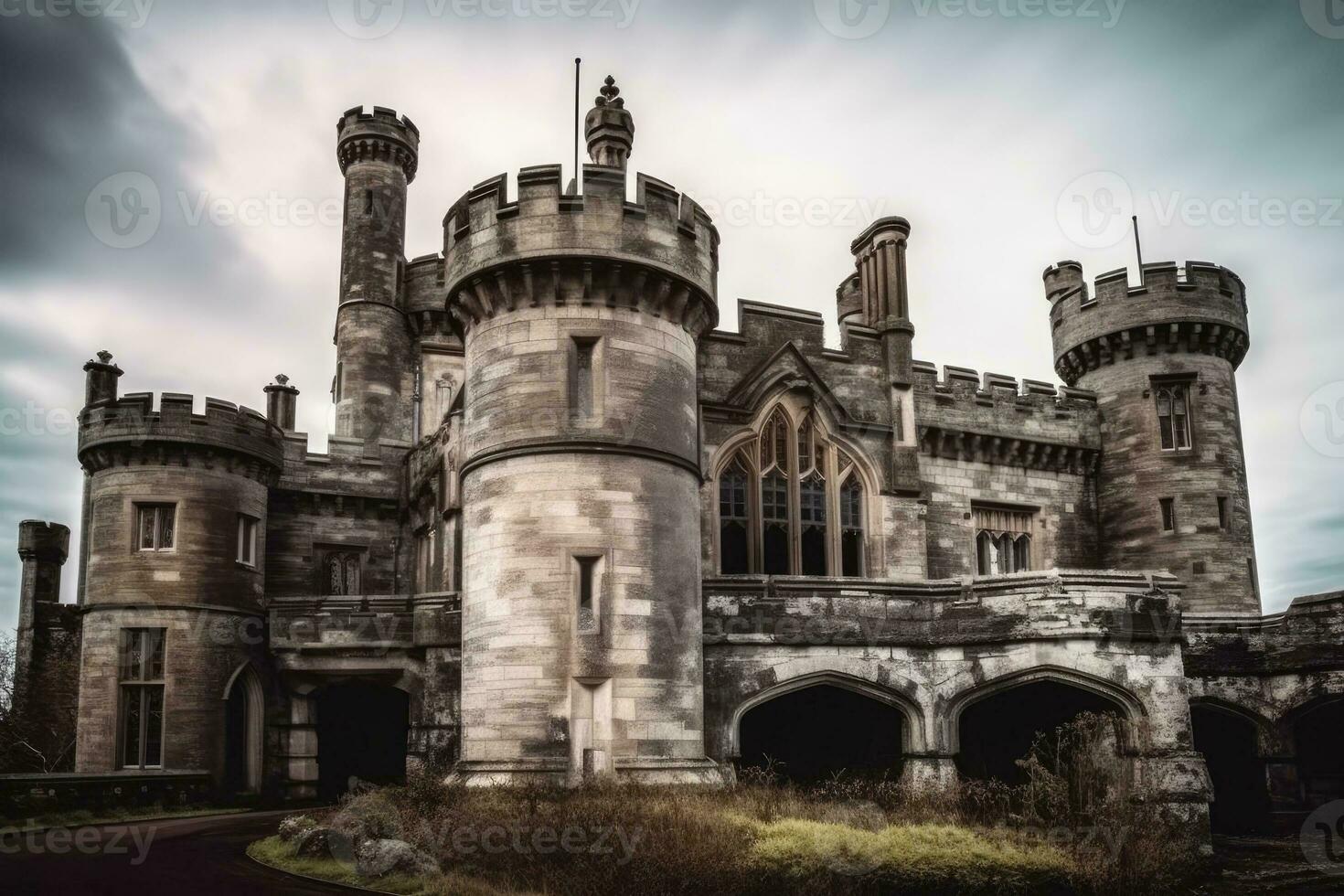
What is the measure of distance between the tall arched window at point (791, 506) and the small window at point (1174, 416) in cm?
901

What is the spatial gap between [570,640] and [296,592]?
39.9ft

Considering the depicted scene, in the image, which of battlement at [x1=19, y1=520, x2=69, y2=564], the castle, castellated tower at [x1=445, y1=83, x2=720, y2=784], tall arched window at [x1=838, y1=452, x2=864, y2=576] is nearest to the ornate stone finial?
the castle

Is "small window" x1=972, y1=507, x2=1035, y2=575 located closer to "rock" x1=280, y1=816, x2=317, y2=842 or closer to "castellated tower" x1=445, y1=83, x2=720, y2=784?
"castellated tower" x1=445, y1=83, x2=720, y2=784

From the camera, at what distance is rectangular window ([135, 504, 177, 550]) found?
80.4 ft

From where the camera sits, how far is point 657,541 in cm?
1830

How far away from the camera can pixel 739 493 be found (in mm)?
22922

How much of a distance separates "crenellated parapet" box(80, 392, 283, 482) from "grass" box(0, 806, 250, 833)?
7.08 meters

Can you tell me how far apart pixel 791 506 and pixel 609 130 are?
8460 millimetres

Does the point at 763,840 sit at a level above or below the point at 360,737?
below

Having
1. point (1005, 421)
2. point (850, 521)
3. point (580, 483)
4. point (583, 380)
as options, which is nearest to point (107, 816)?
point (580, 483)

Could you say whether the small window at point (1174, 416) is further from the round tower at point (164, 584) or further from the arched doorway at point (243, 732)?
the arched doorway at point (243, 732)

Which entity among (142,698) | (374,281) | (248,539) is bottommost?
(142,698)

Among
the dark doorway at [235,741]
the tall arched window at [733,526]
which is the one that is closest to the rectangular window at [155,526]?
the dark doorway at [235,741]

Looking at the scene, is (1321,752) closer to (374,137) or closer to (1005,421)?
(1005,421)
